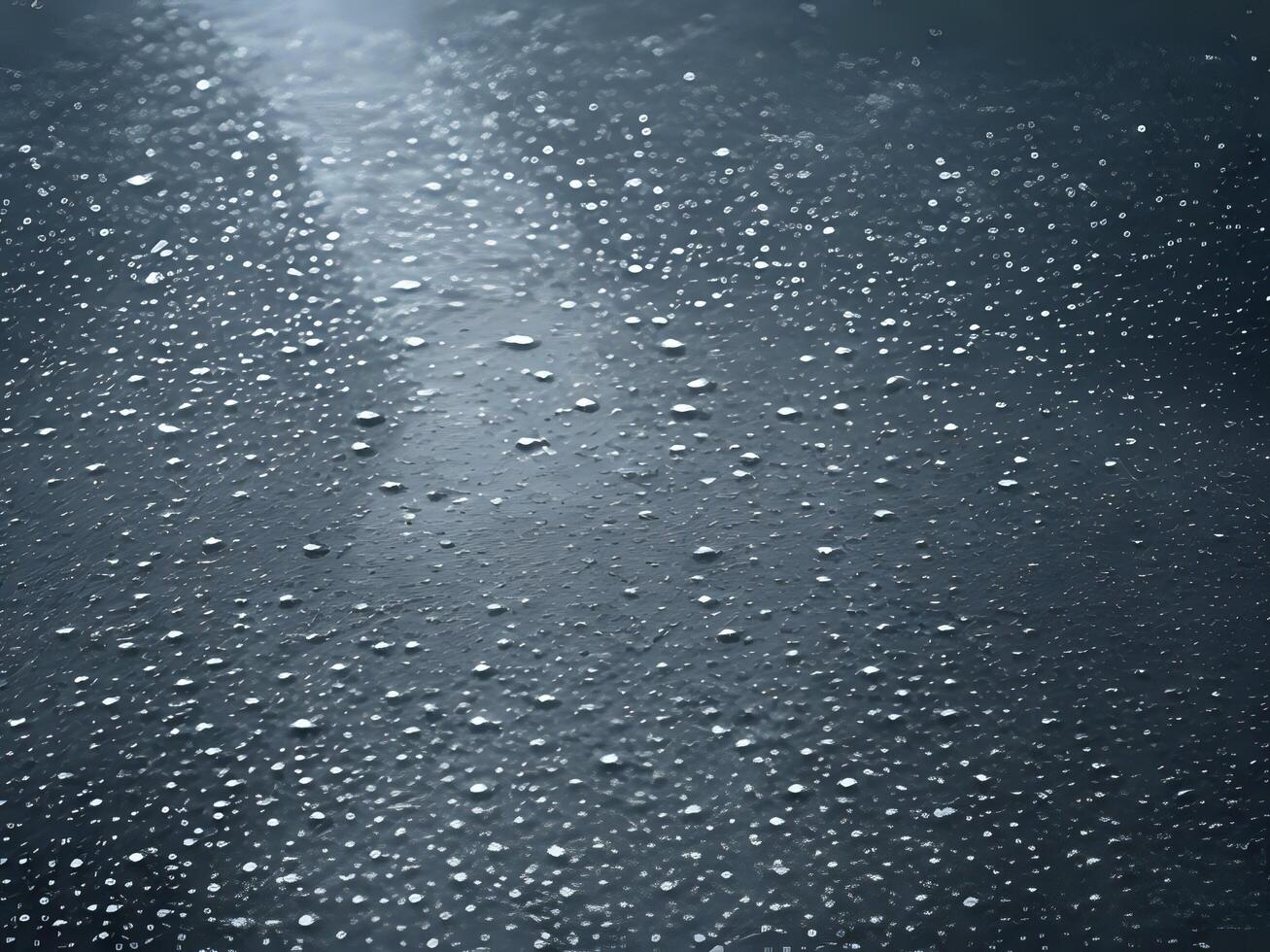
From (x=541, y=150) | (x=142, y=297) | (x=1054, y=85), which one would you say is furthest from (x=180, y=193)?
(x=1054, y=85)

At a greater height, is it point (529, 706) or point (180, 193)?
point (180, 193)

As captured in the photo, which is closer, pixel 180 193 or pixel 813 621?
pixel 813 621

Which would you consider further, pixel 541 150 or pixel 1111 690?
pixel 541 150

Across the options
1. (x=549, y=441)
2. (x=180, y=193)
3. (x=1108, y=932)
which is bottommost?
(x=1108, y=932)

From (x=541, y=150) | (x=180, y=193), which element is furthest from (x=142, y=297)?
(x=541, y=150)

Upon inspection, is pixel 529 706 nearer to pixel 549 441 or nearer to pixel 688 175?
pixel 549 441

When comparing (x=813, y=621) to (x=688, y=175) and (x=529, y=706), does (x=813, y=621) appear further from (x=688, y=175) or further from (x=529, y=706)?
(x=688, y=175)
